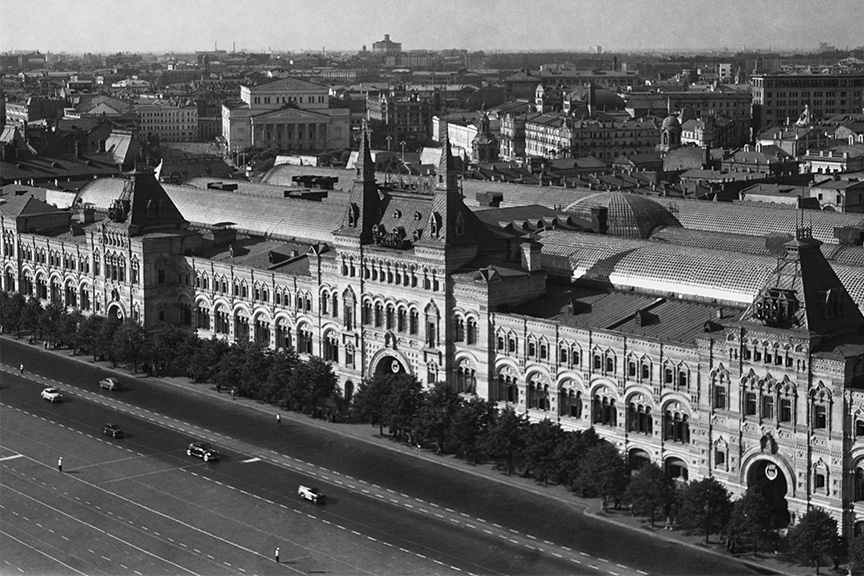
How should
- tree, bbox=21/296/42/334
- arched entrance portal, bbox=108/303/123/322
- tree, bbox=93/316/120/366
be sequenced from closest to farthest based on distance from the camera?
tree, bbox=93/316/120/366 → arched entrance portal, bbox=108/303/123/322 → tree, bbox=21/296/42/334

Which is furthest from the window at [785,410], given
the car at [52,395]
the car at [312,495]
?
the car at [52,395]

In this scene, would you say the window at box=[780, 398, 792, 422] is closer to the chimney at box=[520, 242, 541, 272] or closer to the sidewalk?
the sidewalk

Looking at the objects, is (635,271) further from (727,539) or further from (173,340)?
(173,340)

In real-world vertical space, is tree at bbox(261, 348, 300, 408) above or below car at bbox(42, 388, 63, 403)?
above

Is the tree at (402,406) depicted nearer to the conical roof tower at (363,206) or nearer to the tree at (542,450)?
the tree at (542,450)

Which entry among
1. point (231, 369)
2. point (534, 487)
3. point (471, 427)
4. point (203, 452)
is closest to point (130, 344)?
point (231, 369)

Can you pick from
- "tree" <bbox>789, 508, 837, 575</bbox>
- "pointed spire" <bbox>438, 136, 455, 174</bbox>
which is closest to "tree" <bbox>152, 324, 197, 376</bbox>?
"pointed spire" <bbox>438, 136, 455, 174</bbox>

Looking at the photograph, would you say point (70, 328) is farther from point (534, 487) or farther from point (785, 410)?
point (785, 410)
